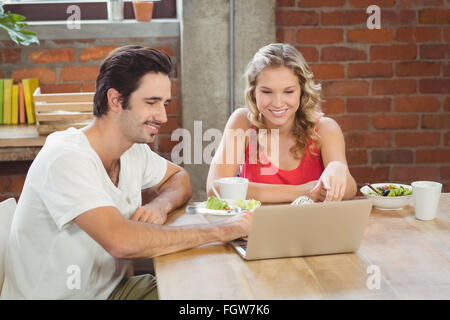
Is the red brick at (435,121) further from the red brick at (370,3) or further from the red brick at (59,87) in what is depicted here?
the red brick at (59,87)

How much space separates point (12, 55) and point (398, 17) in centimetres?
208

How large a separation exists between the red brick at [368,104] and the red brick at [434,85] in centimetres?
20

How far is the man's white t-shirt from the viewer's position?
148cm

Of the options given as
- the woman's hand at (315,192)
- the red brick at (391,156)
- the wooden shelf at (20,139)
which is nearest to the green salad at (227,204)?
the woman's hand at (315,192)

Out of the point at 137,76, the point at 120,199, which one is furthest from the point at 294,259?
the point at 137,76

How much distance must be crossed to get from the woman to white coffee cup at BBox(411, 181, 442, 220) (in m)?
0.31

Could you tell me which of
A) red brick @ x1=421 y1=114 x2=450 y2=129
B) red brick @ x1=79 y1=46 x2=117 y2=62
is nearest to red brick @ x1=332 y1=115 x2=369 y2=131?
red brick @ x1=421 y1=114 x2=450 y2=129

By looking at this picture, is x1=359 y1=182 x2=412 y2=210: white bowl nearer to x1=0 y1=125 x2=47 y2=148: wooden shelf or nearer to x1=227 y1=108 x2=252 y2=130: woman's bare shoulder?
x1=227 y1=108 x2=252 y2=130: woman's bare shoulder

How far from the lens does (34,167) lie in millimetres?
1566

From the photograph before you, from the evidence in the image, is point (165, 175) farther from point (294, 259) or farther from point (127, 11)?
point (127, 11)

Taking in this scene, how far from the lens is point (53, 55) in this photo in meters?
3.14

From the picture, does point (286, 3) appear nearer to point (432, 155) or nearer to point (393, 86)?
point (393, 86)

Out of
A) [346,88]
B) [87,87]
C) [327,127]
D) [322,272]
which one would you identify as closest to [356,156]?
[346,88]

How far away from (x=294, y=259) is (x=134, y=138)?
0.59 metres
